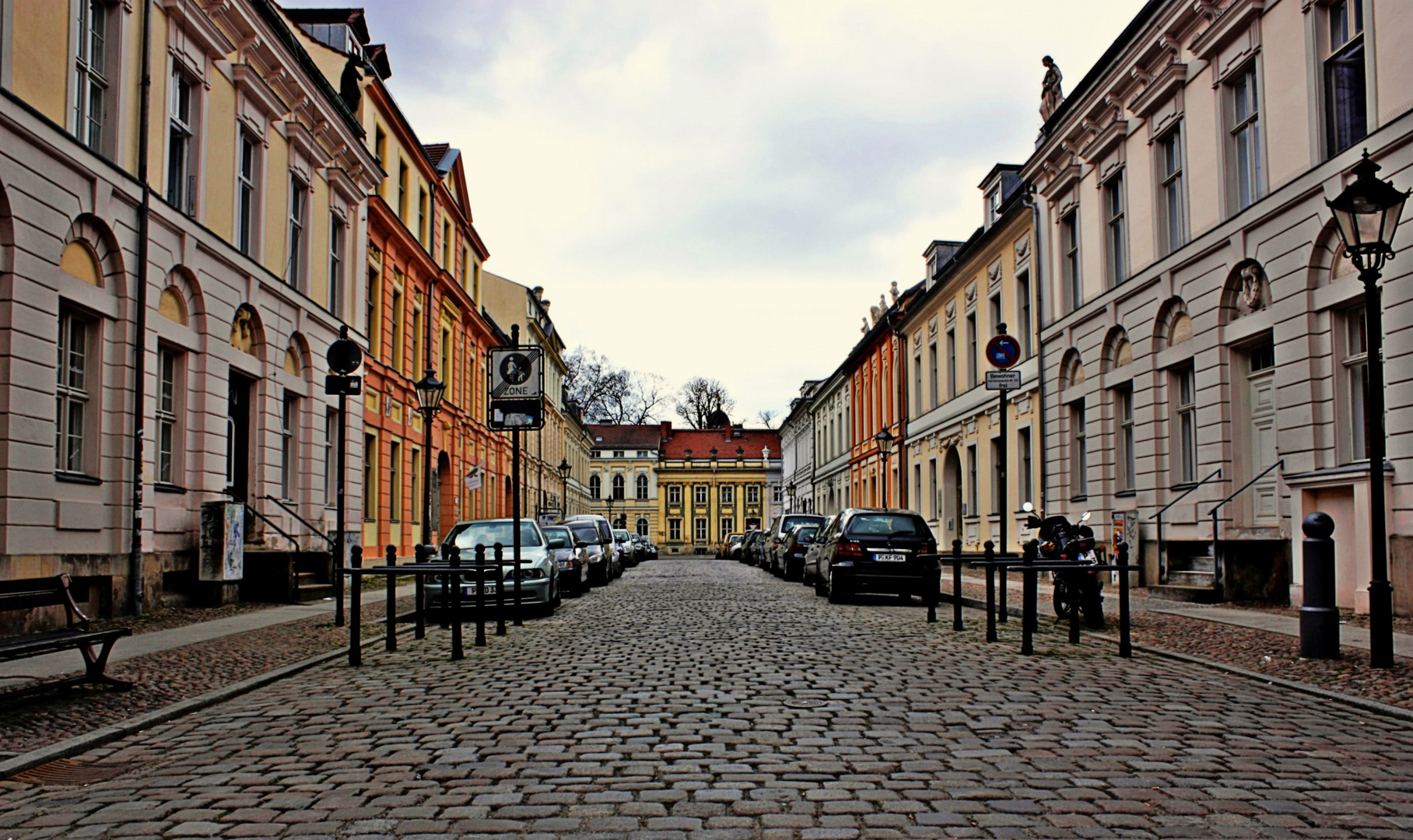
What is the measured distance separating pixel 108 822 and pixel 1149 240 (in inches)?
750

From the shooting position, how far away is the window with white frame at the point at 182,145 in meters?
→ 16.7

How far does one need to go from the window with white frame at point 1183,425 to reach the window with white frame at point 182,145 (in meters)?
16.1

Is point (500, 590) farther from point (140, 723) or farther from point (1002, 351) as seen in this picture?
point (1002, 351)

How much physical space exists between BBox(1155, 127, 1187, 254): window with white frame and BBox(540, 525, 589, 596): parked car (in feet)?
38.9

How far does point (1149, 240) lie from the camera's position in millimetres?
20078

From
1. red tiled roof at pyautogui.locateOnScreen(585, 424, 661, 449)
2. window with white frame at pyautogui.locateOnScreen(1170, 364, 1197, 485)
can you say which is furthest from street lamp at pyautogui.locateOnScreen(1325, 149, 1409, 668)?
red tiled roof at pyautogui.locateOnScreen(585, 424, 661, 449)

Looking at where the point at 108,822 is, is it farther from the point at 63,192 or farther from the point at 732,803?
the point at 63,192

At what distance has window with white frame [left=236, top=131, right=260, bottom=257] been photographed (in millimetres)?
19516

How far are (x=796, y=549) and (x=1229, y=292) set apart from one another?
44.2 ft

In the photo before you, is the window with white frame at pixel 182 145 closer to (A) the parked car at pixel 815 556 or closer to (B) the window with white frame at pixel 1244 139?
(A) the parked car at pixel 815 556

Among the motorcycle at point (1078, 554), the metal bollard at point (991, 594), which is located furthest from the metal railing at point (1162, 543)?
the metal bollard at point (991, 594)

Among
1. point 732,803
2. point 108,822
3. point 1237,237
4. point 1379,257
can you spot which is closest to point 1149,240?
point 1237,237

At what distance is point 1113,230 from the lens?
72.8 ft

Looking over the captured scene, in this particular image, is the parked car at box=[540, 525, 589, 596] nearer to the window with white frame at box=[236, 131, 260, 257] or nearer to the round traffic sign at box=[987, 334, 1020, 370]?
the window with white frame at box=[236, 131, 260, 257]
